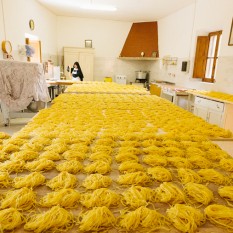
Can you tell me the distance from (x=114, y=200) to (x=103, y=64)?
934 centimetres

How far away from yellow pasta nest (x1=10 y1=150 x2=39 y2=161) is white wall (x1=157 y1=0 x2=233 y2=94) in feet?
15.2

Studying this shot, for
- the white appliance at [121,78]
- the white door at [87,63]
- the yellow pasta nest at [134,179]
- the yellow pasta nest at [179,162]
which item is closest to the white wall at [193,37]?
the white appliance at [121,78]

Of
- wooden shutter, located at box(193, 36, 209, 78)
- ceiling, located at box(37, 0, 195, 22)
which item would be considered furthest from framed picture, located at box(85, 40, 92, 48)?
wooden shutter, located at box(193, 36, 209, 78)

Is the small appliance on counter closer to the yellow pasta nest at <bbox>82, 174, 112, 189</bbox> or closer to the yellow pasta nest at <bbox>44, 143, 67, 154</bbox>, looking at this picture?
the yellow pasta nest at <bbox>44, 143, 67, 154</bbox>

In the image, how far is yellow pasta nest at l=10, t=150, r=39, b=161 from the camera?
59.9 inches

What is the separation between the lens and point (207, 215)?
3.38 ft

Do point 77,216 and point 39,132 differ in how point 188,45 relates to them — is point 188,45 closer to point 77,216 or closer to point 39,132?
point 39,132

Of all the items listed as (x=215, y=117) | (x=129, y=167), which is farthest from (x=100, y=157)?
(x=215, y=117)

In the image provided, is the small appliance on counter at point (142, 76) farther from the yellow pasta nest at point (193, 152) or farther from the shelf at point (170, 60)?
the yellow pasta nest at point (193, 152)

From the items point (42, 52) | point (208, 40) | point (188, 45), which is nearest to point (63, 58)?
point (42, 52)

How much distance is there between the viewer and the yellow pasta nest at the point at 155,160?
1541mm

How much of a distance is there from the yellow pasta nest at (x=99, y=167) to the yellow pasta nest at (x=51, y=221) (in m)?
0.43

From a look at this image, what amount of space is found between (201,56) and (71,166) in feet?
19.8

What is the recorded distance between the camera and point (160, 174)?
4.49 ft
